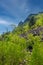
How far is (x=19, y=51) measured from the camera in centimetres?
4591

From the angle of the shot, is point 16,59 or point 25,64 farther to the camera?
point 25,64

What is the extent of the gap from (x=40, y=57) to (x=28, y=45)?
49674 millimetres

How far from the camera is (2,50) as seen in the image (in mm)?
45969

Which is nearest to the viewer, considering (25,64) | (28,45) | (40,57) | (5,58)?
(40,57)

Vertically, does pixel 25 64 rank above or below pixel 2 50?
below

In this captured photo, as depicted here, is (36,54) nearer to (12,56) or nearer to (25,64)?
(12,56)

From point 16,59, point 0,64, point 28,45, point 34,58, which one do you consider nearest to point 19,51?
point 16,59

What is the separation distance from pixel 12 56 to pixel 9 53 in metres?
1.00

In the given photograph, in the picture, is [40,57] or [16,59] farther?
[16,59]

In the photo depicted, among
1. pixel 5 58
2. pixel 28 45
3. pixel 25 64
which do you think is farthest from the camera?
pixel 28 45

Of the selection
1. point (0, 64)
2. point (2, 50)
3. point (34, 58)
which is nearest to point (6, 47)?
point (2, 50)

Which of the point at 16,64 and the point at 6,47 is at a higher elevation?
the point at 6,47

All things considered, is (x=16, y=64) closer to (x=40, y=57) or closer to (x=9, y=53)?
(x=9, y=53)

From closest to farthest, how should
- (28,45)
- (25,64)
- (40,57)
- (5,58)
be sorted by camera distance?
(40,57) < (5,58) < (25,64) < (28,45)
